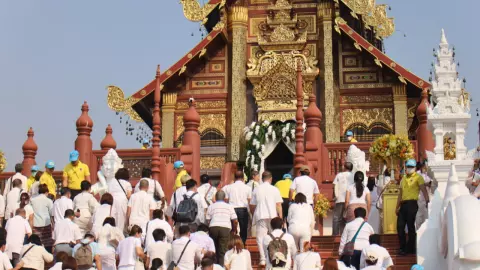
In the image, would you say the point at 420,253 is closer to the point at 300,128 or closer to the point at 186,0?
the point at 300,128

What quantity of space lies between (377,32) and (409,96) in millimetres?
2036

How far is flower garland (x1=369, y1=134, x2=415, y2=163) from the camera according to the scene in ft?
64.1

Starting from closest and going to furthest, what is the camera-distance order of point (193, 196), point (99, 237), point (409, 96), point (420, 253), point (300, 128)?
1. point (420, 253)
2. point (99, 237)
3. point (193, 196)
4. point (300, 128)
5. point (409, 96)

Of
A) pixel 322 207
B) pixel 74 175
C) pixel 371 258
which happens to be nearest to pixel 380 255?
pixel 371 258

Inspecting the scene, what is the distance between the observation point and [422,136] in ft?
73.4

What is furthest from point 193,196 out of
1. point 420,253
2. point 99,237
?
point 420,253

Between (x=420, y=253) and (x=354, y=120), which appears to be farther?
(x=354, y=120)

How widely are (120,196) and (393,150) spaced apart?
5.80m

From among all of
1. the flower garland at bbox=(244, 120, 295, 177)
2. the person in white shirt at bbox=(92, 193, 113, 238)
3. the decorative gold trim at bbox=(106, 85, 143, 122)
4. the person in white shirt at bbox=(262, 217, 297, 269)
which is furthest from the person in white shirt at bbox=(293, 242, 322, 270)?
the decorative gold trim at bbox=(106, 85, 143, 122)

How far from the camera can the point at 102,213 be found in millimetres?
16297

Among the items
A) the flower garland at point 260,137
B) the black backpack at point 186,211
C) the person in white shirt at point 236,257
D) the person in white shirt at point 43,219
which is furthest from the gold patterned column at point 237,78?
the person in white shirt at point 236,257

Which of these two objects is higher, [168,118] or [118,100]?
[118,100]

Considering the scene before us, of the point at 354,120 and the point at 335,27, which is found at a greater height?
the point at 335,27

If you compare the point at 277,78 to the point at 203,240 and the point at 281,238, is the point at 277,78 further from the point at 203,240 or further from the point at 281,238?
the point at 281,238
